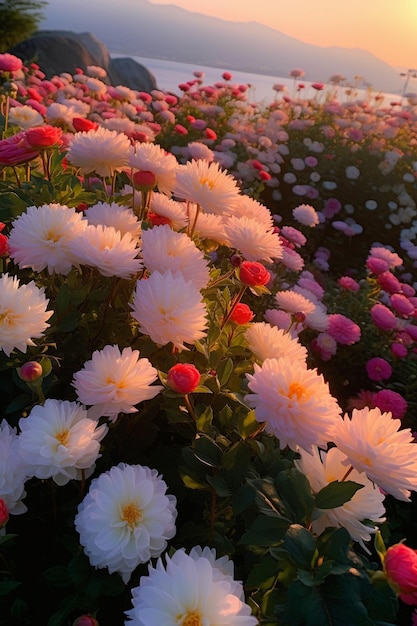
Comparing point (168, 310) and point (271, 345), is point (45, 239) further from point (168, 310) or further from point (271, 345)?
point (271, 345)

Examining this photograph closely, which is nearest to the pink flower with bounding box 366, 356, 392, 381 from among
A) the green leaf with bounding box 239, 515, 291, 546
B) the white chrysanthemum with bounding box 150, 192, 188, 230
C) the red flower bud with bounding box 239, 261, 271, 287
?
the white chrysanthemum with bounding box 150, 192, 188, 230

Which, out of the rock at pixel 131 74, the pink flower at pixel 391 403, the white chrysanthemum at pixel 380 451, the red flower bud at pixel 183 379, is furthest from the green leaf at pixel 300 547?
the rock at pixel 131 74

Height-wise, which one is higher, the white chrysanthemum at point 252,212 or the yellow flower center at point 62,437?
the white chrysanthemum at point 252,212

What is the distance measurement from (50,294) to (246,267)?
418 millimetres

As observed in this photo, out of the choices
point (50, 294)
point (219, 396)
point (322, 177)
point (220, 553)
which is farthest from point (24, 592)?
point (322, 177)

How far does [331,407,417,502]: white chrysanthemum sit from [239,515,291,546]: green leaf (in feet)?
0.40

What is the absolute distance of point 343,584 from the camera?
0.60m

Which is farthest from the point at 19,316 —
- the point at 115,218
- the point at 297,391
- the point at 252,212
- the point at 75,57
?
the point at 75,57

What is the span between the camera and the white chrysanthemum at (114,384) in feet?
2.48

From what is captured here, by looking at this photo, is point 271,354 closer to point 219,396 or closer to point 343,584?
point 219,396

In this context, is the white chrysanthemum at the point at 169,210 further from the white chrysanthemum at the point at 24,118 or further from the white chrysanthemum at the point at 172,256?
the white chrysanthemum at the point at 24,118

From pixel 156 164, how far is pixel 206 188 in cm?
13

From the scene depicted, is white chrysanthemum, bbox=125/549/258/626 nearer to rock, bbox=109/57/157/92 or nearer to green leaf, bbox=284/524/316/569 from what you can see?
green leaf, bbox=284/524/316/569

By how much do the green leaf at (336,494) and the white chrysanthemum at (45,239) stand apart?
573 mm
